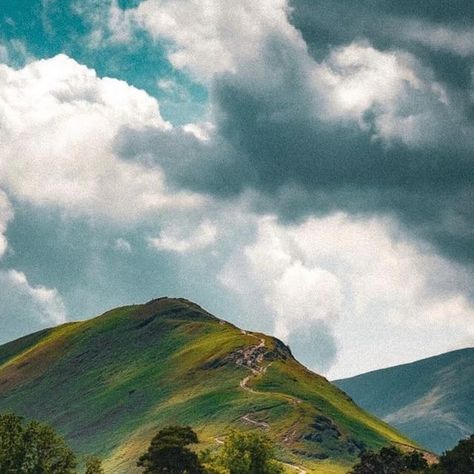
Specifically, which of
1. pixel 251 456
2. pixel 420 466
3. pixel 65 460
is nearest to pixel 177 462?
pixel 251 456

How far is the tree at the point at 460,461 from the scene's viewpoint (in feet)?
582

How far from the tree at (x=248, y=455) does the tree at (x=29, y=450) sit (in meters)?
52.2

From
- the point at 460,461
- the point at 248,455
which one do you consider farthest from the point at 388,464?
the point at 248,455

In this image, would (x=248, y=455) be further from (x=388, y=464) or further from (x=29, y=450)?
(x=29, y=450)

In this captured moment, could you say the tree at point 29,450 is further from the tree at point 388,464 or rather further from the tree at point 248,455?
the tree at point 388,464

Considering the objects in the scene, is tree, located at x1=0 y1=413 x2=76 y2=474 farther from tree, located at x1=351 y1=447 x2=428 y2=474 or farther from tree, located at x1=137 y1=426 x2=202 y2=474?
tree, located at x1=351 y1=447 x2=428 y2=474

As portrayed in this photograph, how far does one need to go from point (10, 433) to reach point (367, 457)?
8093 cm

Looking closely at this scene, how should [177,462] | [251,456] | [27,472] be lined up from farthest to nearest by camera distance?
1. [251,456]
2. [177,462]
3. [27,472]

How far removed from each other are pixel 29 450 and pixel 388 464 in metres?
79.5

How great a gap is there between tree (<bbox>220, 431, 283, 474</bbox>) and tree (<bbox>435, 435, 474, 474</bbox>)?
3041cm

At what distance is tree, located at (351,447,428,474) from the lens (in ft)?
597

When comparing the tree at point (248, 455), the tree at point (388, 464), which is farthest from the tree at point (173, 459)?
the tree at point (388, 464)

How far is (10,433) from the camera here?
128 metres

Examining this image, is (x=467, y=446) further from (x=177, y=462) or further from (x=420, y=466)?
(x=177, y=462)
